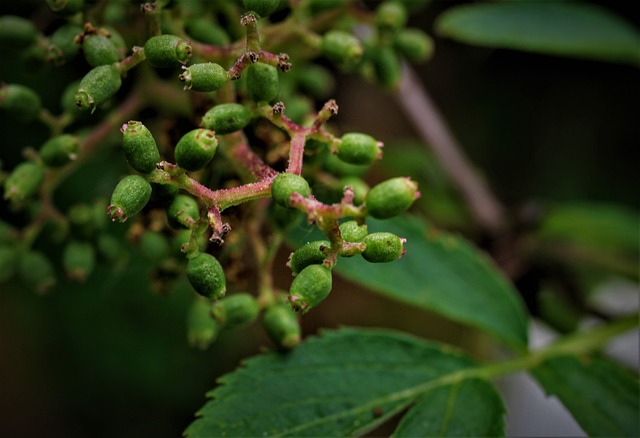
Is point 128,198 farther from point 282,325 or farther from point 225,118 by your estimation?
point 282,325

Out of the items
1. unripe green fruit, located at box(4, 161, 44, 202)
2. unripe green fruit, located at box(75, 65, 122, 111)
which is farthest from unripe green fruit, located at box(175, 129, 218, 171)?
unripe green fruit, located at box(4, 161, 44, 202)

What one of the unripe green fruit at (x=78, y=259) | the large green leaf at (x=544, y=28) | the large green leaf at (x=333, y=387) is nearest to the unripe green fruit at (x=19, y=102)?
the unripe green fruit at (x=78, y=259)

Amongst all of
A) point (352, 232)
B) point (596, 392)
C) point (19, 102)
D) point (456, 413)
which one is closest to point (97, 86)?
point (19, 102)

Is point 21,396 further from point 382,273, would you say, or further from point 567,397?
point 567,397

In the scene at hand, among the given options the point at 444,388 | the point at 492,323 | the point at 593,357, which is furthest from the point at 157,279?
the point at 593,357

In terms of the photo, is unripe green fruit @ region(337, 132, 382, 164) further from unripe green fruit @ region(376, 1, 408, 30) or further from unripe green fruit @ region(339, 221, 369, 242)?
unripe green fruit @ region(376, 1, 408, 30)

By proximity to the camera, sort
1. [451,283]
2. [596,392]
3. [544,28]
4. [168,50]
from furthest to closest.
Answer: [544,28]
[451,283]
[596,392]
[168,50]
